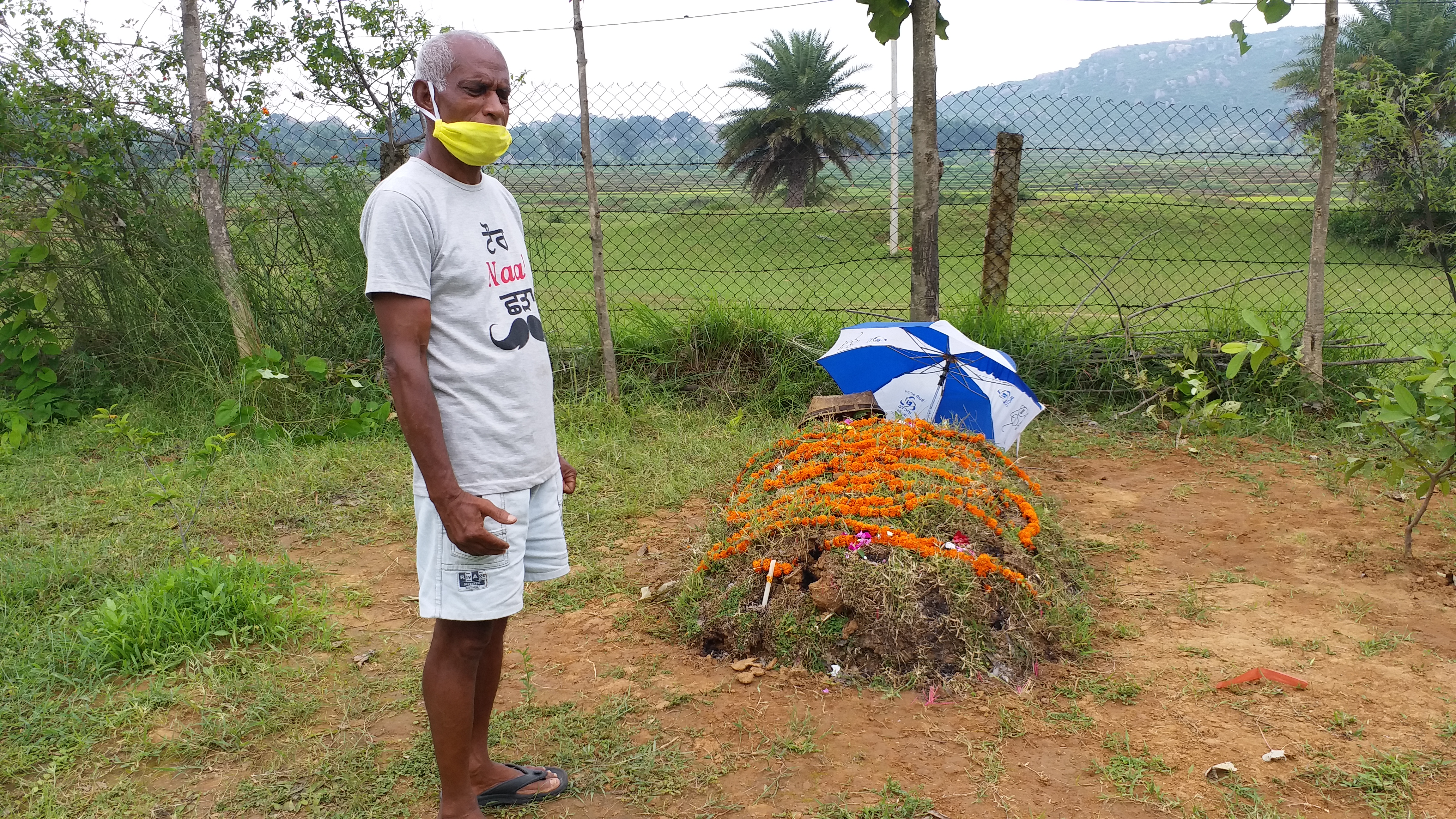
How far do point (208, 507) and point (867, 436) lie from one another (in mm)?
2998

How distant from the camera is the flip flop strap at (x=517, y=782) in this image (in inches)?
90.4

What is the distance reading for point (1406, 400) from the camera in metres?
3.29

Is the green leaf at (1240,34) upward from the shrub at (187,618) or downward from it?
upward

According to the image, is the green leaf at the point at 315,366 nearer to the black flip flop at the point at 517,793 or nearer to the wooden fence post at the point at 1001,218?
the black flip flop at the point at 517,793

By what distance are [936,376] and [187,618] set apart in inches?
121

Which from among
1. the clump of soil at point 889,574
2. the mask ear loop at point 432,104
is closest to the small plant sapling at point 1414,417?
the clump of soil at point 889,574

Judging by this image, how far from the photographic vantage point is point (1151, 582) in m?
3.55

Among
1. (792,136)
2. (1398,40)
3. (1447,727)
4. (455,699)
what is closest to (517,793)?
(455,699)

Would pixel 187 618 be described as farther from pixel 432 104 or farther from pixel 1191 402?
pixel 1191 402

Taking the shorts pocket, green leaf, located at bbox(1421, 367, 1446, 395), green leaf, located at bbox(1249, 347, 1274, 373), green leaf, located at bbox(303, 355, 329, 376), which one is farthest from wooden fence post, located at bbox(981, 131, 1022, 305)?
the shorts pocket

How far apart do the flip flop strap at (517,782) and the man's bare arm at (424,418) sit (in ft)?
2.40

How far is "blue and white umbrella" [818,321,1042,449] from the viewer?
4219mm

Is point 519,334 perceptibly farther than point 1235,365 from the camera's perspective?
No

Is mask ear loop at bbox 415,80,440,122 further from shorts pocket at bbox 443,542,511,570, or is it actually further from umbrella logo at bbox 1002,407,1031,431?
umbrella logo at bbox 1002,407,1031,431
